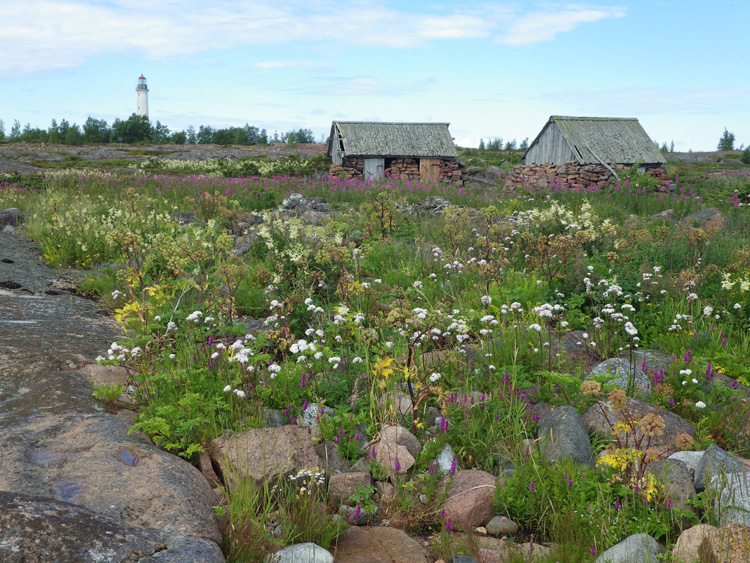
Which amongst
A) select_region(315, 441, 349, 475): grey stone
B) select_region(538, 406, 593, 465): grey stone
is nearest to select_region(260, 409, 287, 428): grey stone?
select_region(315, 441, 349, 475): grey stone

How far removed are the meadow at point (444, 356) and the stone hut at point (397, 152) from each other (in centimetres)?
2008

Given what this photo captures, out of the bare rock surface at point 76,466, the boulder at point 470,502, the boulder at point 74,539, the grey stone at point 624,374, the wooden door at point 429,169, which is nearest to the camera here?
the boulder at point 74,539

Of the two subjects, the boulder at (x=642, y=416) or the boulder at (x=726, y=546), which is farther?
the boulder at (x=642, y=416)

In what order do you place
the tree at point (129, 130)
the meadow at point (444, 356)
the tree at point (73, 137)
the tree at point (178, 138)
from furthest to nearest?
the tree at point (178, 138), the tree at point (129, 130), the tree at point (73, 137), the meadow at point (444, 356)

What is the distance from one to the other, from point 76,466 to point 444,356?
2.92 m

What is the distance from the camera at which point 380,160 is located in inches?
→ 1169

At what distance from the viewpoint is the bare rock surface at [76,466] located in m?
2.48

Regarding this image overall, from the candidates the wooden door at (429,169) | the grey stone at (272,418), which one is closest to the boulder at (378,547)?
the grey stone at (272,418)

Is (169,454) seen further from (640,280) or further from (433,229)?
(433,229)

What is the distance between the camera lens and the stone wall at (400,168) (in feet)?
95.5

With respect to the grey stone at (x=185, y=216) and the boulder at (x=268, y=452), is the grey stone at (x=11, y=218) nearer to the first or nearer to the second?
the grey stone at (x=185, y=216)

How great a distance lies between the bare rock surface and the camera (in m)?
2.48

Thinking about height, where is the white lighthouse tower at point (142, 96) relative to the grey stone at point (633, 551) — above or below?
above

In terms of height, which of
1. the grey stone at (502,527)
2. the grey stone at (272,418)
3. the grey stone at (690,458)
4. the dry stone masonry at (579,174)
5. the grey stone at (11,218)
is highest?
the dry stone masonry at (579,174)
